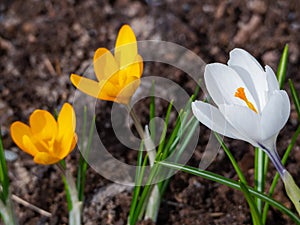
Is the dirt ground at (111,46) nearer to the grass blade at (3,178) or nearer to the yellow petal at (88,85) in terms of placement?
the grass blade at (3,178)

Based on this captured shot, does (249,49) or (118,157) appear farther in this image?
(249,49)

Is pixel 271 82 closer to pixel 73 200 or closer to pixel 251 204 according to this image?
pixel 251 204

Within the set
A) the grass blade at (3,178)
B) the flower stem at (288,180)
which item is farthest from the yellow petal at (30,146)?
the flower stem at (288,180)

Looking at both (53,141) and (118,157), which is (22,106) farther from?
(53,141)

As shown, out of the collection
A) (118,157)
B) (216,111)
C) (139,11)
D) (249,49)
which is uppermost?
(139,11)

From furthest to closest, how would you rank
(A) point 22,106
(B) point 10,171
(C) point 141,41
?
(C) point 141,41 < (A) point 22,106 < (B) point 10,171

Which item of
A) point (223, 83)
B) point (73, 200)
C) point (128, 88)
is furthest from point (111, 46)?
point (223, 83)

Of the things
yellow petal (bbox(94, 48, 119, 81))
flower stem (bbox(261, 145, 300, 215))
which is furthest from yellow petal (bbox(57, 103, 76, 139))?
flower stem (bbox(261, 145, 300, 215))

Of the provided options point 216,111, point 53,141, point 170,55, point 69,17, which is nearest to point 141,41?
point 170,55
